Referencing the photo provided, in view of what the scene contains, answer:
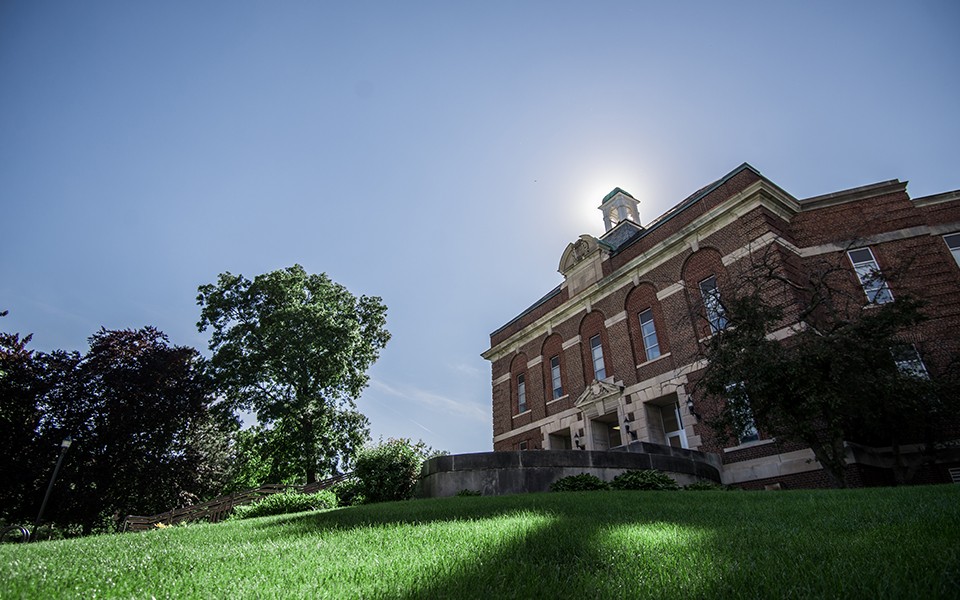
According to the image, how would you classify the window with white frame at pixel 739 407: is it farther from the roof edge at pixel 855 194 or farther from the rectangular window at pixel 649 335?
the roof edge at pixel 855 194

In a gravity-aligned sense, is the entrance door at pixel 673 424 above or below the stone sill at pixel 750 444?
above

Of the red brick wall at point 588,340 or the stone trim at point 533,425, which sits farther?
the stone trim at point 533,425

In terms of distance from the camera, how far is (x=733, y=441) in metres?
15.9

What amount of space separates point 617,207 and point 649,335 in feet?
38.4

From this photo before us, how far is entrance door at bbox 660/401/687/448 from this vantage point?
60.4ft

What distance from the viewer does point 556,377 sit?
25.2 metres

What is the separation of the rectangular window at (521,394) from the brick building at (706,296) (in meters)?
1.78

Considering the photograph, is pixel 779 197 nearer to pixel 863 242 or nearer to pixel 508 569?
pixel 863 242

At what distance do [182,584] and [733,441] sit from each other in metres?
16.9

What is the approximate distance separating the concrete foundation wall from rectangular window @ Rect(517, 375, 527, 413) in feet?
45.9

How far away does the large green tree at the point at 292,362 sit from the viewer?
83.1 ft

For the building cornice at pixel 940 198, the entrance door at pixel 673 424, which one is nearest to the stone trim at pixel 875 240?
the building cornice at pixel 940 198

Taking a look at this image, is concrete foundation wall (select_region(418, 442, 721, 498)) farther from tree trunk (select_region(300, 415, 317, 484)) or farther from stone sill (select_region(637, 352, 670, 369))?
tree trunk (select_region(300, 415, 317, 484))

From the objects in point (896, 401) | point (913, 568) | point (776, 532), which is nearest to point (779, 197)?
point (896, 401)
